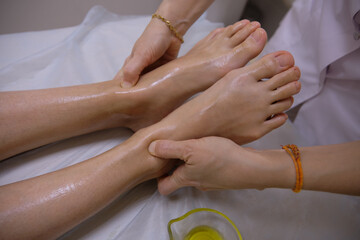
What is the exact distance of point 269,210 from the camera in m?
0.71

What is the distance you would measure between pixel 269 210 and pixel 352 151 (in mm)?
275

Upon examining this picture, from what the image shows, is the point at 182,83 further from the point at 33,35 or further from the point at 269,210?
the point at 33,35

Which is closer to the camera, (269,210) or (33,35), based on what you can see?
(269,210)

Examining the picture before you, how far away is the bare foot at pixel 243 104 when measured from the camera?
72 cm

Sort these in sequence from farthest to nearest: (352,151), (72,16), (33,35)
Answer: (72,16) → (33,35) → (352,151)

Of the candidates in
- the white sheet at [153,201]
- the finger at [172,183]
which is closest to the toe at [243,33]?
the white sheet at [153,201]

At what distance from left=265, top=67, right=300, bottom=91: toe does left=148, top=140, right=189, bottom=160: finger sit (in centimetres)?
34

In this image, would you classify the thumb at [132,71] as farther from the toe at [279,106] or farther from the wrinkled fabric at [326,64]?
the wrinkled fabric at [326,64]

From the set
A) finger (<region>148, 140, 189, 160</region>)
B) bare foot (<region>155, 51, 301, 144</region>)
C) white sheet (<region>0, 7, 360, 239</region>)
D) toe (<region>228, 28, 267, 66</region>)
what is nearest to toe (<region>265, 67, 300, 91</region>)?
bare foot (<region>155, 51, 301, 144</region>)

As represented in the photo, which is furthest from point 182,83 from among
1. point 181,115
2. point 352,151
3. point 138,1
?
point 138,1

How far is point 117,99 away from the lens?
78 cm

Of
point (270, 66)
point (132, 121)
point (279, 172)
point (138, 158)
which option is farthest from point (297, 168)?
point (132, 121)

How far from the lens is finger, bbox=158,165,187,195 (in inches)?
25.8

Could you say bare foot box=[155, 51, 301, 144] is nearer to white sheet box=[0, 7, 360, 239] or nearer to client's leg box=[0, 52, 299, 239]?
client's leg box=[0, 52, 299, 239]
